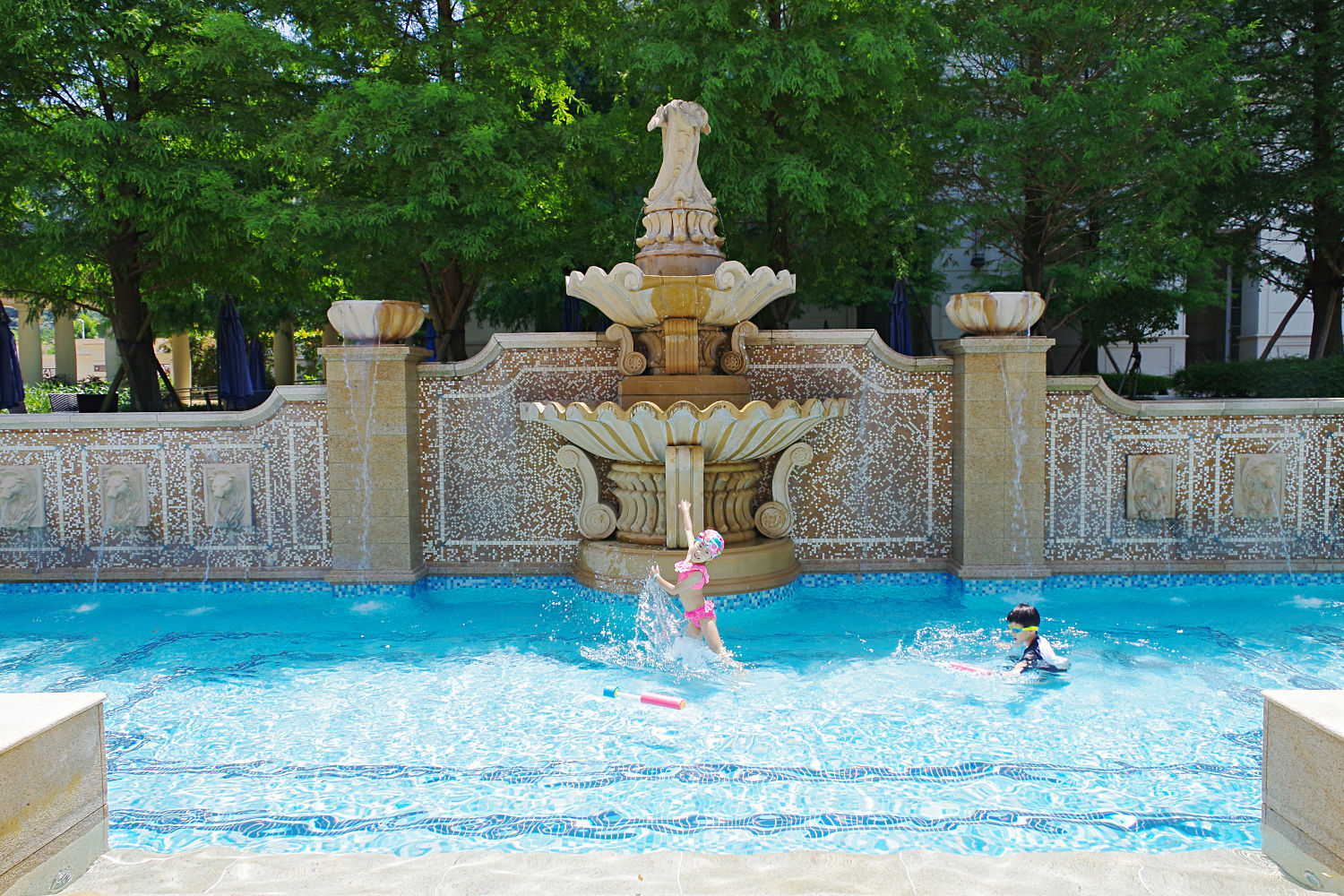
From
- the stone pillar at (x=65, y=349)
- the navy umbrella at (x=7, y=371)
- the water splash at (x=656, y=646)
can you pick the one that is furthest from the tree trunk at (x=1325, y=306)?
the stone pillar at (x=65, y=349)

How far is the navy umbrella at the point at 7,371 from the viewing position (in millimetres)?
10156

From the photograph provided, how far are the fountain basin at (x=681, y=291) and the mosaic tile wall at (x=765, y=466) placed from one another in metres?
0.90

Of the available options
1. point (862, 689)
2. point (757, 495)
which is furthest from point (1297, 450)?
point (862, 689)

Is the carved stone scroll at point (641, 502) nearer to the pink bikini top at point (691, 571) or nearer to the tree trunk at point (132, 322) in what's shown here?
the pink bikini top at point (691, 571)

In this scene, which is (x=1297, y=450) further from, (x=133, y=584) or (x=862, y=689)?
(x=133, y=584)

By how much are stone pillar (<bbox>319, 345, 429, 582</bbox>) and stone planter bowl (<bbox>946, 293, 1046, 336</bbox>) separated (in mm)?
5040

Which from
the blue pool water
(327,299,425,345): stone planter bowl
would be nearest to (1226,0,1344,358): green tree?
the blue pool water

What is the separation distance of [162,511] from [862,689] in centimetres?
699

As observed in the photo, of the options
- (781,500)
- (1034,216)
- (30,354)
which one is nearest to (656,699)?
(781,500)

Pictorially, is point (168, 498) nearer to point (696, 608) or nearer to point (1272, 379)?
point (696, 608)

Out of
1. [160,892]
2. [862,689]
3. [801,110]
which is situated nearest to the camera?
[160,892]

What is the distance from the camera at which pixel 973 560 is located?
8766mm

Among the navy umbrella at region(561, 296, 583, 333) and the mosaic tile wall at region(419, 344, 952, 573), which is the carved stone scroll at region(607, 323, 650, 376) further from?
the navy umbrella at region(561, 296, 583, 333)

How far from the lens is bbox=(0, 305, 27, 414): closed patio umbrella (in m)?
10.2
